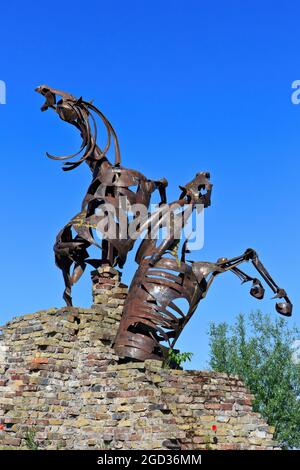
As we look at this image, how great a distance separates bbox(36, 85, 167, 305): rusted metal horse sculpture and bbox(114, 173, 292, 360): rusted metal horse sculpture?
67 centimetres

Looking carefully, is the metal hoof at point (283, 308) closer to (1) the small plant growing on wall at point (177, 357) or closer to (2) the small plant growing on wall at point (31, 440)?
(1) the small plant growing on wall at point (177, 357)

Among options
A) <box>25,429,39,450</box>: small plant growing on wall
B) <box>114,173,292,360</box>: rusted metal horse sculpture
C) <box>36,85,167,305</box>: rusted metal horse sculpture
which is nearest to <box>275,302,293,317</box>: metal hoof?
<box>114,173,292,360</box>: rusted metal horse sculpture

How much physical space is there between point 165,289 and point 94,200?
2.87 m

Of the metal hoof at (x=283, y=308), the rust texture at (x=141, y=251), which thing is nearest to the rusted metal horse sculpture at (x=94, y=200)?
the rust texture at (x=141, y=251)

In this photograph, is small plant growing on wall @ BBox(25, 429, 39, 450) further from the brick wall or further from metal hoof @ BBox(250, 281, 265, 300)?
metal hoof @ BBox(250, 281, 265, 300)

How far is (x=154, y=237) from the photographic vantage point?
15.4m

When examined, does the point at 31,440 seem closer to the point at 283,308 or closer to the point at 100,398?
the point at 100,398

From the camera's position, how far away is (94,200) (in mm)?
16156

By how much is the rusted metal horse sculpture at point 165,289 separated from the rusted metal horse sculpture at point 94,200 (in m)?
0.67

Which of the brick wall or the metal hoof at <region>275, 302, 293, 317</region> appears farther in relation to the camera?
the metal hoof at <region>275, 302, 293, 317</region>

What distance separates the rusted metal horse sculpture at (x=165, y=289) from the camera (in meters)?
14.4

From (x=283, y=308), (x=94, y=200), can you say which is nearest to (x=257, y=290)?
(x=283, y=308)

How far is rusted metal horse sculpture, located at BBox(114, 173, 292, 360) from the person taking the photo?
1435 cm
